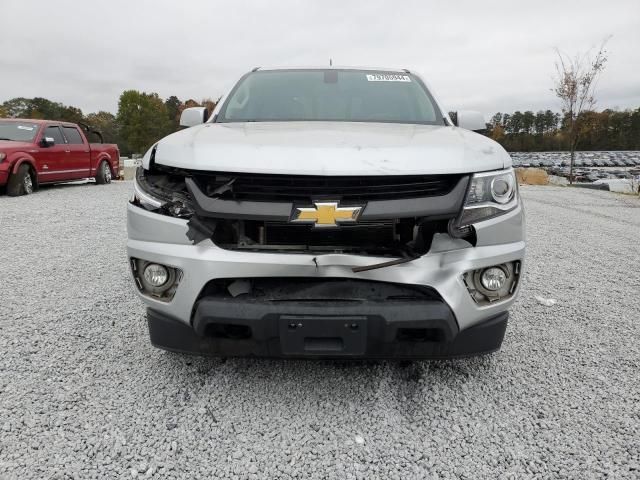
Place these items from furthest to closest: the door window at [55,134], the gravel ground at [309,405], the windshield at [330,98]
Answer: the door window at [55,134] < the windshield at [330,98] < the gravel ground at [309,405]

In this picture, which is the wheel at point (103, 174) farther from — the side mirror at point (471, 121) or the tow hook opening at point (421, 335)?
the tow hook opening at point (421, 335)

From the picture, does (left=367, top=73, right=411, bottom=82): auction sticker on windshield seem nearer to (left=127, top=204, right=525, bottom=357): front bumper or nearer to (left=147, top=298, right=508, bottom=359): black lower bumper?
(left=127, top=204, right=525, bottom=357): front bumper

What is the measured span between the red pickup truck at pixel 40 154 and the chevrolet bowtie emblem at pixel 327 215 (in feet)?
30.1

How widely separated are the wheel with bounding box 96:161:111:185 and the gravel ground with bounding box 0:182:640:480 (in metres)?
9.79

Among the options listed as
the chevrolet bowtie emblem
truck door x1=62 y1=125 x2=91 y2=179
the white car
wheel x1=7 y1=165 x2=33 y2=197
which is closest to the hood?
the white car

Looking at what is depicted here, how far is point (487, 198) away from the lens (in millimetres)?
2021

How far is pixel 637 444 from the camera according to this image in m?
1.88

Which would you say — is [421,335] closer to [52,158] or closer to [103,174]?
[52,158]

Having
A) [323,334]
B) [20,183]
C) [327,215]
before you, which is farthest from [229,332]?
[20,183]

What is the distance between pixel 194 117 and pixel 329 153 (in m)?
1.83

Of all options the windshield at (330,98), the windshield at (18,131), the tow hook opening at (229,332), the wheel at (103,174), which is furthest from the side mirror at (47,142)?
the tow hook opening at (229,332)

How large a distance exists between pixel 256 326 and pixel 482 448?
3.44 ft

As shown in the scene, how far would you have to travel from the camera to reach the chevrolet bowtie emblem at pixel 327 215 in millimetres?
1874

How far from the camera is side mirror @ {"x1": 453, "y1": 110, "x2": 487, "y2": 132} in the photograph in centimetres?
337
